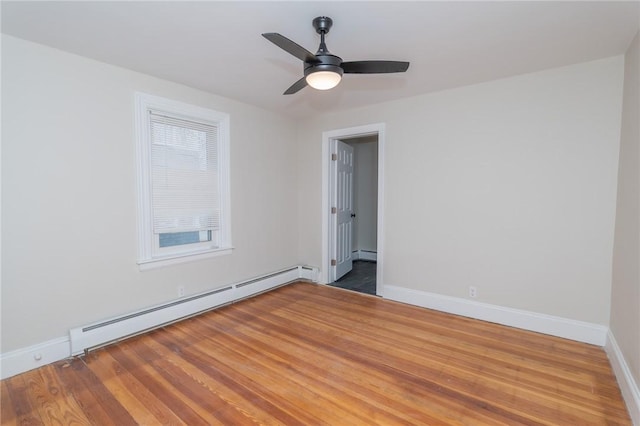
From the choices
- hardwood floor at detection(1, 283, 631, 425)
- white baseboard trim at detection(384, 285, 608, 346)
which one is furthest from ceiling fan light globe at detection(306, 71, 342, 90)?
white baseboard trim at detection(384, 285, 608, 346)

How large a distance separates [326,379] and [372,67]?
229cm

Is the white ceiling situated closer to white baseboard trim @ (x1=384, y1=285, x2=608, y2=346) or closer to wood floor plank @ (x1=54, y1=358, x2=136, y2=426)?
white baseboard trim @ (x1=384, y1=285, x2=608, y2=346)

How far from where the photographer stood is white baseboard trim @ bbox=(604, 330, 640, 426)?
1.74 meters

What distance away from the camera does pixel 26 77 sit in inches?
88.0

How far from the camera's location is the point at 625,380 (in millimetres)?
1956

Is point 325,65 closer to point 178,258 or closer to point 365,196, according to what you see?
point 178,258

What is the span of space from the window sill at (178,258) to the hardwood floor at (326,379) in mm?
662

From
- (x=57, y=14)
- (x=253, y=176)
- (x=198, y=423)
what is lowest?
(x=198, y=423)

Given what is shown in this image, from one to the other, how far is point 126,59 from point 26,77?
28.1 inches

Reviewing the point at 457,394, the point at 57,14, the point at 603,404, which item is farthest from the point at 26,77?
the point at 603,404

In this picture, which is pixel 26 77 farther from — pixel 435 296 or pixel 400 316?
pixel 435 296

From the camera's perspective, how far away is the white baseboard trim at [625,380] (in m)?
1.74

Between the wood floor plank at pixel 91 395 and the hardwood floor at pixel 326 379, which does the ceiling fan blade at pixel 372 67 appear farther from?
the wood floor plank at pixel 91 395

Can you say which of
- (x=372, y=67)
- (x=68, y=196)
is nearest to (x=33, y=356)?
(x=68, y=196)
